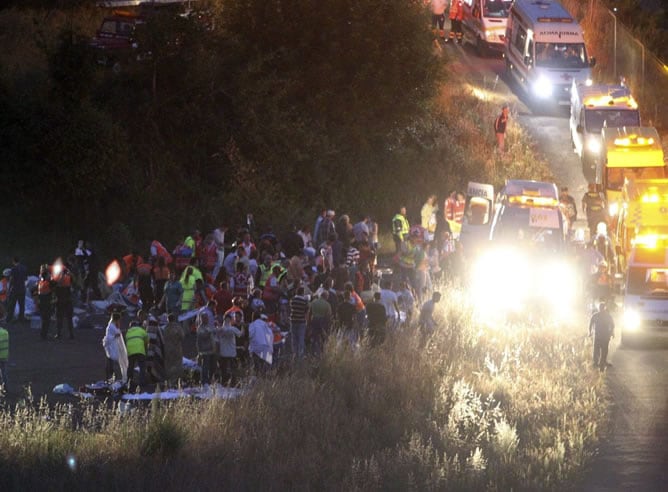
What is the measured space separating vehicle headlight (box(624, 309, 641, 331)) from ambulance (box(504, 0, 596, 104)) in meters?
19.9

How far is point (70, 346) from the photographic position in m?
29.4

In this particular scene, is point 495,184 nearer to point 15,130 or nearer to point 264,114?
point 264,114

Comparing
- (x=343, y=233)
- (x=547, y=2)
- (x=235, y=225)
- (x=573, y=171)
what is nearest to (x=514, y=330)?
(x=343, y=233)

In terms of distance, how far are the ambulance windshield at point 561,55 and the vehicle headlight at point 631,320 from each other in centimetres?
2064

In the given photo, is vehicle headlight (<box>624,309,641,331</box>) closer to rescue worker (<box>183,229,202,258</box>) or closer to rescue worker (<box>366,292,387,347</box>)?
rescue worker (<box>366,292,387,347</box>)

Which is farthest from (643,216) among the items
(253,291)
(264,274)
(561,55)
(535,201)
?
(561,55)

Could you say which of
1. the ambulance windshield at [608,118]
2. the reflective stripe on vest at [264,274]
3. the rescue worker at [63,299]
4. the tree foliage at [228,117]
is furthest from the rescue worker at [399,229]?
the ambulance windshield at [608,118]

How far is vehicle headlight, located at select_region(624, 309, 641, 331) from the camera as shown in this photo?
30703mm

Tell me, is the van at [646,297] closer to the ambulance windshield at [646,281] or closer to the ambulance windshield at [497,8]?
the ambulance windshield at [646,281]

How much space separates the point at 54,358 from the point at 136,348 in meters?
3.62

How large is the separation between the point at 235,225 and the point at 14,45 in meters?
14.7

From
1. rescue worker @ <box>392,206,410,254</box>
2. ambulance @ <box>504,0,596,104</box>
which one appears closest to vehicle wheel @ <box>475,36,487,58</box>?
ambulance @ <box>504,0,596,104</box>

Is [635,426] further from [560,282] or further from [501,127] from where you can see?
[501,127]

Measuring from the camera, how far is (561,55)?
5044 centimetres
